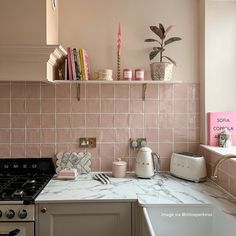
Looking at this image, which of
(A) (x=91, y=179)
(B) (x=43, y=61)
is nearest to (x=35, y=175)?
(A) (x=91, y=179)

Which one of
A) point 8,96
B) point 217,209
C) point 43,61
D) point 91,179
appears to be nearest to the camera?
point 217,209

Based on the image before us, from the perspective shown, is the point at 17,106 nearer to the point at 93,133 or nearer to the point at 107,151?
the point at 93,133

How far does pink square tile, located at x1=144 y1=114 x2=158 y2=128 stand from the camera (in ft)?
7.22

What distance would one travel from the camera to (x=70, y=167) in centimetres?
214

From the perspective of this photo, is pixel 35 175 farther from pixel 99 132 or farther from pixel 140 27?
pixel 140 27

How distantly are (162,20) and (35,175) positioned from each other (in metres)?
1.58

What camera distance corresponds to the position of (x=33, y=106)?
2148mm

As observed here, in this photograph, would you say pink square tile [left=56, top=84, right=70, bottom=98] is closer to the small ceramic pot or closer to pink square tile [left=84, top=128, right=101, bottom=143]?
pink square tile [left=84, top=128, right=101, bottom=143]

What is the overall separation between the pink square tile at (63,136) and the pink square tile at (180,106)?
885mm

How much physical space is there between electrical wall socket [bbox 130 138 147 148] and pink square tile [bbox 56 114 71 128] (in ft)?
1.71

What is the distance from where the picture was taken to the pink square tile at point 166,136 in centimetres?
221

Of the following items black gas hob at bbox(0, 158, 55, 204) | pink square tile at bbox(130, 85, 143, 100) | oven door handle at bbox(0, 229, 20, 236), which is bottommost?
oven door handle at bbox(0, 229, 20, 236)

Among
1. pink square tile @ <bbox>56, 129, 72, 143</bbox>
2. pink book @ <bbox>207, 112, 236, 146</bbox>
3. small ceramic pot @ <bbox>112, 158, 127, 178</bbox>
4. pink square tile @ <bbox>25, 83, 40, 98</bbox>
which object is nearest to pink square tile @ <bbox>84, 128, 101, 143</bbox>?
pink square tile @ <bbox>56, 129, 72, 143</bbox>

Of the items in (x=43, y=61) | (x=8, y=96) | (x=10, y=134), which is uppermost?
(x=43, y=61)
